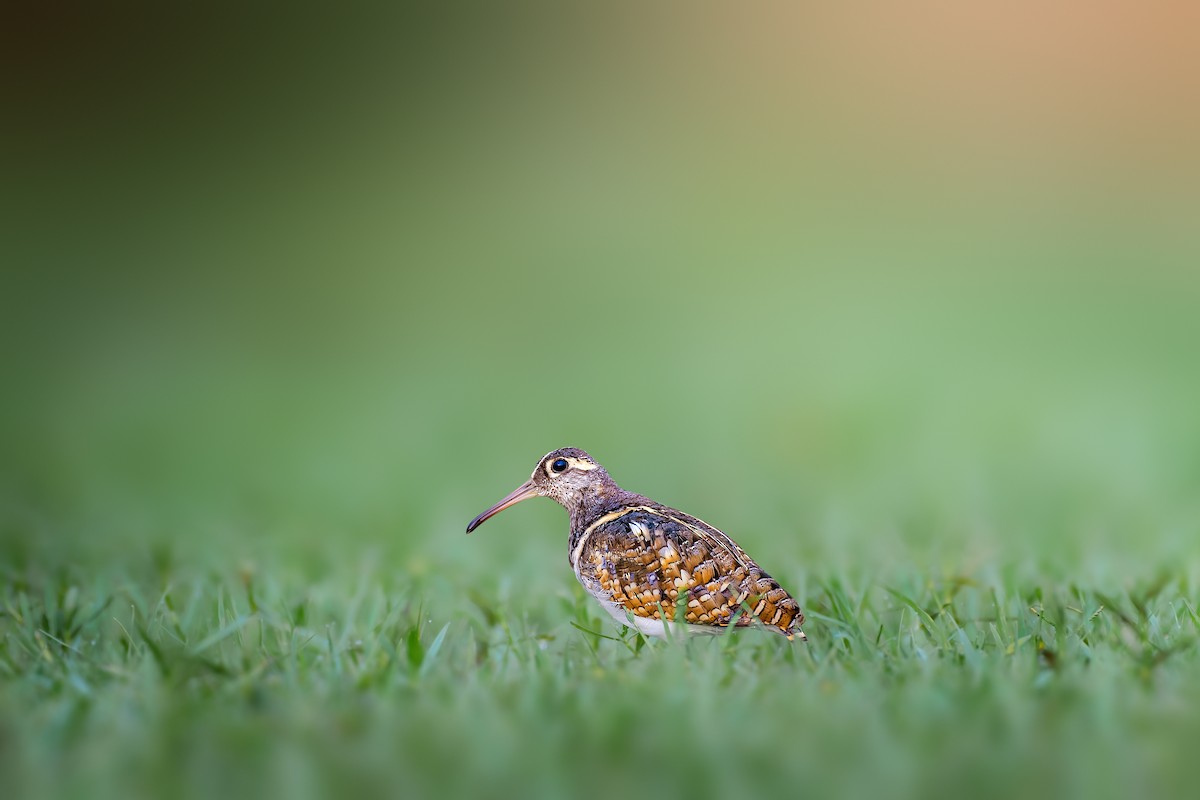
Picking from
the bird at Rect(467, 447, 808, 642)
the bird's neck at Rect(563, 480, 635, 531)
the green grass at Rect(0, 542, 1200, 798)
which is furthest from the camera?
the bird's neck at Rect(563, 480, 635, 531)

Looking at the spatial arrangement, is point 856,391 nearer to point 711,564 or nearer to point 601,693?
point 711,564

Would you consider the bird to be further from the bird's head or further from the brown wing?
the bird's head

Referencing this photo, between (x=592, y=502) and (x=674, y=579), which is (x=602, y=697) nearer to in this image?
(x=674, y=579)

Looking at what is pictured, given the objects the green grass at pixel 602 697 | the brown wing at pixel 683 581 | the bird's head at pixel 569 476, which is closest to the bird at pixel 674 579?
the brown wing at pixel 683 581

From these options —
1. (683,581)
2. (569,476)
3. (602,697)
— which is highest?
(569,476)

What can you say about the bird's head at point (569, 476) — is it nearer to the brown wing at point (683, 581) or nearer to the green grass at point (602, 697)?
the brown wing at point (683, 581)

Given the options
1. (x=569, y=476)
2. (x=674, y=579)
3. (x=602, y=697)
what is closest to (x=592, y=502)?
(x=569, y=476)

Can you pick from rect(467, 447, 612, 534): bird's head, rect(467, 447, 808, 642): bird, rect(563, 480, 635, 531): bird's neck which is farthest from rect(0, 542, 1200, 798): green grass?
rect(467, 447, 612, 534): bird's head

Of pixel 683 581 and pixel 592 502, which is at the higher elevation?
pixel 592 502
